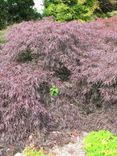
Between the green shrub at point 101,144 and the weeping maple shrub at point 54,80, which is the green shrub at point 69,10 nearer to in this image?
the weeping maple shrub at point 54,80

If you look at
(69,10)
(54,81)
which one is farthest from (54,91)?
(69,10)

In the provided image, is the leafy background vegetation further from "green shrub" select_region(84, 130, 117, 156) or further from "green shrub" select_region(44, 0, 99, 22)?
"green shrub" select_region(44, 0, 99, 22)

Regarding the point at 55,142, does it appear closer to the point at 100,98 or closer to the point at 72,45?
the point at 100,98

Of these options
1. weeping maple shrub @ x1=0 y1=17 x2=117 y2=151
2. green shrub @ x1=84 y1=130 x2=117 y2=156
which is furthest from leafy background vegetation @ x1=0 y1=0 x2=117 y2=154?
green shrub @ x1=84 y1=130 x2=117 y2=156

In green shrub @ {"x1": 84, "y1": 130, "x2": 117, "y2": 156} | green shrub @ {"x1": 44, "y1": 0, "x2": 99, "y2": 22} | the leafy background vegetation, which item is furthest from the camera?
green shrub @ {"x1": 44, "y1": 0, "x2": 99, "y2": 22}

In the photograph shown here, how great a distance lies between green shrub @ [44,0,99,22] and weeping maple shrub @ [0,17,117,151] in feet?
16.8

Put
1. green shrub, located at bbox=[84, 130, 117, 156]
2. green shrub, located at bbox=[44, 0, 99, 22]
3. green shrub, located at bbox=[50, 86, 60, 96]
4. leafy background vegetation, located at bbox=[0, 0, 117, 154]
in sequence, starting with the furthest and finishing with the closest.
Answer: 1. green shrub, located at bbox=[44, 0, 99, 22]
2. green shrub, located at bbox=[50, 86, 60, 96]
3. leafy background vegetation, located at bbox=[0, 0, 117, 154]
4. green shrub, located at bbox=[84, 130, 117, 156]

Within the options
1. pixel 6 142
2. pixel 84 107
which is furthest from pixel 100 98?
pixel 6 142

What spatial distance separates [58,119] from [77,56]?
1.33 m

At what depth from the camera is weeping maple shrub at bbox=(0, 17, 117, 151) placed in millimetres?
6297

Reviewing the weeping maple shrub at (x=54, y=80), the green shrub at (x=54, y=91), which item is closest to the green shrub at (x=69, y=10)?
the weeping maple shrub at (x=54, y=80)

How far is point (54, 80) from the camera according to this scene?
23.0 ft

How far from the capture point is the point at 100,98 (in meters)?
6.88

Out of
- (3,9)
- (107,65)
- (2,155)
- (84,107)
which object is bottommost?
(2,155)
